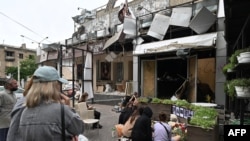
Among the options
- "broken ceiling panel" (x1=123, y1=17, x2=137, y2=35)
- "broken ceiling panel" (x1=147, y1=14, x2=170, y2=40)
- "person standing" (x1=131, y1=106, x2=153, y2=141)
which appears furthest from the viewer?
"broken ceiling panel" (x1=123, y1=17, x2=137, y2=35)

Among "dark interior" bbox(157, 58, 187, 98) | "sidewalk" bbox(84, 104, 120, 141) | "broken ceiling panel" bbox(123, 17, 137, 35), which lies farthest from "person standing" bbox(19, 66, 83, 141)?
"broken ceiling panel" bbox(123, 17, 137, 35)

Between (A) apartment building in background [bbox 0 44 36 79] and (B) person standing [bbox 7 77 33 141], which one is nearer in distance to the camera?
(B) person standing [bbox 7 77 33 141]

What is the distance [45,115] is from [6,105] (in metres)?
4.27

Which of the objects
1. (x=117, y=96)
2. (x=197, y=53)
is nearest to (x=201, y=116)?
(x=197, y=53)

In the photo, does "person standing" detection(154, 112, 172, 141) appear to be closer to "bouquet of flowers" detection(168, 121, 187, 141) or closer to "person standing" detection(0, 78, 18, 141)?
"bouquet of flowers" detection(168, 121, 187, 141)

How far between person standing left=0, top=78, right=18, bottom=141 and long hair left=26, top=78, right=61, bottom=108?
400 centimetres

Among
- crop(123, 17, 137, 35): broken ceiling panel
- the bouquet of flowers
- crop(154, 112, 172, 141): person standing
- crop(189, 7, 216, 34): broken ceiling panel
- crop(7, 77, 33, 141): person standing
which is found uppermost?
crop(123, 17, 137, 35): broken ceiling panel

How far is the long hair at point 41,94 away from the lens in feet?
8.11

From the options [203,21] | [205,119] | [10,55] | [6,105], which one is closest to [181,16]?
[203,21]

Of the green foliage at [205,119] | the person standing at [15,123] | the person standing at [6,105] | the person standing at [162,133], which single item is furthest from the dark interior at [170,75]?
A: the person standing at [15,123]

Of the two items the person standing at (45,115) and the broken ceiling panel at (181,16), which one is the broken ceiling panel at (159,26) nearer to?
the broken ceiling panel at (181,16)

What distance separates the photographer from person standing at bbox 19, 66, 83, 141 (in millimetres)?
2426

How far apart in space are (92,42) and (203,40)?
10.5m

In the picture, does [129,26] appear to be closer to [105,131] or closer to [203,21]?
[203,21]
